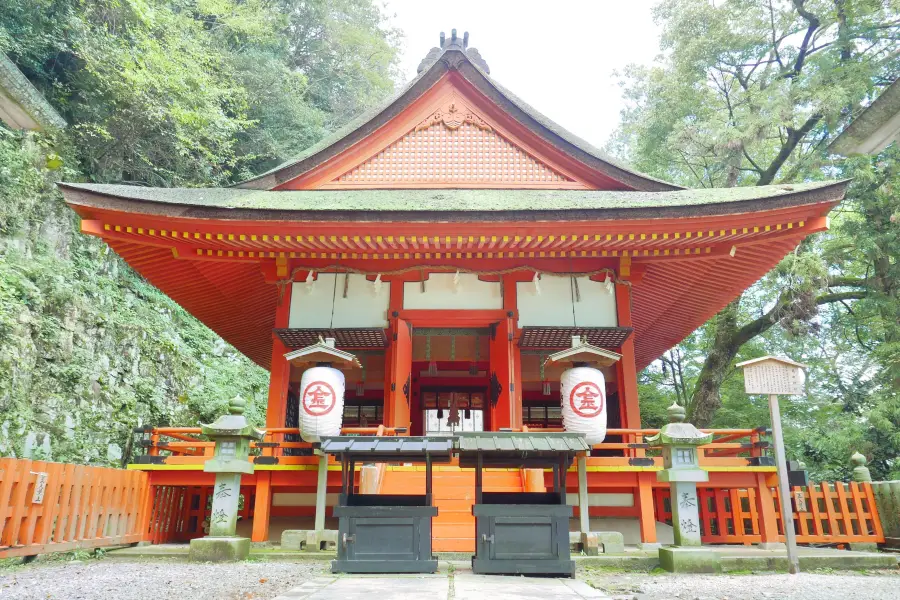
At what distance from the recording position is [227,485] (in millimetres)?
6418

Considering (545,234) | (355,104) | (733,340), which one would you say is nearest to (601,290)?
(545,234)

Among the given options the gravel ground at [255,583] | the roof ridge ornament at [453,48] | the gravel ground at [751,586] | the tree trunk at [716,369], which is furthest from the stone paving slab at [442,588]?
the tree trunk at [716,369]

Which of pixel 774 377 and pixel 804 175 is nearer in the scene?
pixel 774 377

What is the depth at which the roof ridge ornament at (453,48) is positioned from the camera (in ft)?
35.4

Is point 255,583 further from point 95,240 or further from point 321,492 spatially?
point 95,240

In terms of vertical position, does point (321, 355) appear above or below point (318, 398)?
above

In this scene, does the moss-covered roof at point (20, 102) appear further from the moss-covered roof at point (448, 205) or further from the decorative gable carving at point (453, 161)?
the decorative gable carving at point (453, 161)

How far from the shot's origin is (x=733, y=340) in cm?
1603

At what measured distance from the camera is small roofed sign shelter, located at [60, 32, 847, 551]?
7523 mm

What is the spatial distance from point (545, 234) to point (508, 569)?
4.37 m

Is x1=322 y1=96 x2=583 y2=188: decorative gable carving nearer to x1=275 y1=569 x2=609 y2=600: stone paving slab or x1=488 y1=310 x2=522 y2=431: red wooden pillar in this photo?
x1=488 y1=310 x2=522 y2=431: red wooden pillar

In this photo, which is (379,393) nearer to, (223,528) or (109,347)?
(109,347)

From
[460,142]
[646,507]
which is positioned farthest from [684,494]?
[460,142]

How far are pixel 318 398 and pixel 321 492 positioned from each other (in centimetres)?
114
